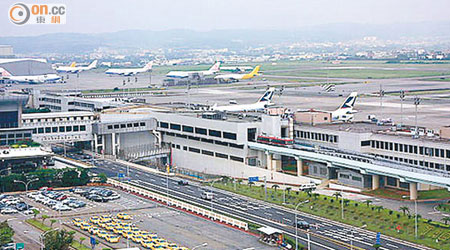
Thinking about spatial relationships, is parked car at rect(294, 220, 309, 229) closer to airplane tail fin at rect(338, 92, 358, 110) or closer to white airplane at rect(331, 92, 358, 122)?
white airplane at rect(331, 92, 358, 122)

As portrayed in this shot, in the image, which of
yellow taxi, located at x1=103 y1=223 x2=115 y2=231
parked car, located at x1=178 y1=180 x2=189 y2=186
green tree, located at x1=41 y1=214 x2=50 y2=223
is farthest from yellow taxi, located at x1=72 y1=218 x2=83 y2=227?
parked car, located at x1=178 y1=180 x2=189 y2=186

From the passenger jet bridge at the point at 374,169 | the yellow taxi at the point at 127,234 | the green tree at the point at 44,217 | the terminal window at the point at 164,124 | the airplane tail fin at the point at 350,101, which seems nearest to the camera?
the yellow taxi at the point at 127,234

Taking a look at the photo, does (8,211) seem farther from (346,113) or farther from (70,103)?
(70,103)

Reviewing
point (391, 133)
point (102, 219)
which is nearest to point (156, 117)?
point (391, 133)

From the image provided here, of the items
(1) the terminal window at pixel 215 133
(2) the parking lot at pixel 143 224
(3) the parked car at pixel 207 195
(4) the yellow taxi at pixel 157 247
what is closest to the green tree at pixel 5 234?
(2) the parking lot at pixel 143 224

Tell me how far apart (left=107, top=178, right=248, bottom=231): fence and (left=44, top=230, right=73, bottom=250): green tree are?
528 inches

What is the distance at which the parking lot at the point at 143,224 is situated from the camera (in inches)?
1943

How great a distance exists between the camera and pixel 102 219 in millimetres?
55312

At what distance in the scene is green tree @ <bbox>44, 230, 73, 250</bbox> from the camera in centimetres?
4494

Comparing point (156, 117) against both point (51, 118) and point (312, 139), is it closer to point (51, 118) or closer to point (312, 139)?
point (51, 118)

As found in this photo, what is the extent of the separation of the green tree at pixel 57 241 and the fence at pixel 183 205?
13.4 meters

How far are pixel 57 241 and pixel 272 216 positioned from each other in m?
Answer: 19.0

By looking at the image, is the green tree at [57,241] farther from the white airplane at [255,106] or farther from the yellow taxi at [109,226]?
the white airplane at [255,106]

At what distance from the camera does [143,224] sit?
179 feet
